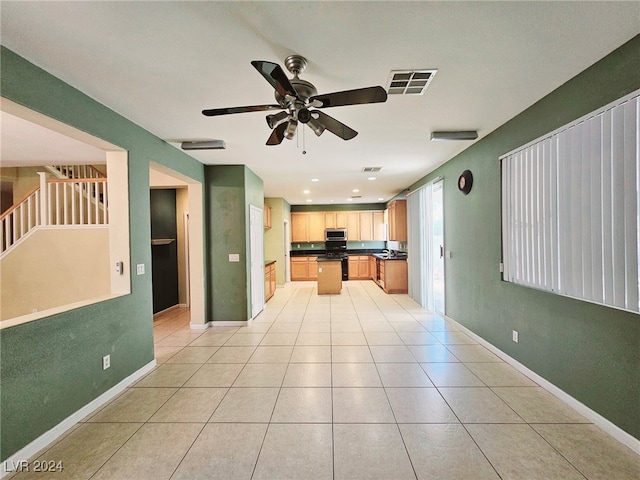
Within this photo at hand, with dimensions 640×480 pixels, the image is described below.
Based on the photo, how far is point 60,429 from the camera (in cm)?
202

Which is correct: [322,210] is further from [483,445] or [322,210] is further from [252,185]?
[483,445]

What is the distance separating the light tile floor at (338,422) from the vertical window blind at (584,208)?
39.5 inches

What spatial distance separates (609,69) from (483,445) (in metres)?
2.68

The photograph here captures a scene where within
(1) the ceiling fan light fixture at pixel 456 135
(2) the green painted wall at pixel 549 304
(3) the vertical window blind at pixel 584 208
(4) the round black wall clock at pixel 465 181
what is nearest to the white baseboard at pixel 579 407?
(2) the green painted wall at pixel 549 304

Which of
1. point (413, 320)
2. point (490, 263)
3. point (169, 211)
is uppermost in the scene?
point (169, 211)

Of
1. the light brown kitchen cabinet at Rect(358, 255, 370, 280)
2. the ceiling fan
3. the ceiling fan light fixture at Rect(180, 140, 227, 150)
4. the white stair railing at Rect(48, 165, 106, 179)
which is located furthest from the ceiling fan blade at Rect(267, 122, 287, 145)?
the light brown kitchen cabinet at Rect(358, 255, 370, 280)

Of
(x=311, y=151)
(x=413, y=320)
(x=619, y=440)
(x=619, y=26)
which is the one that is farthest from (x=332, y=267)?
(x=619, y=26)

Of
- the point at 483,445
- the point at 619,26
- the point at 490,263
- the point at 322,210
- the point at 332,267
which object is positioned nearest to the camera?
the point at 619,26

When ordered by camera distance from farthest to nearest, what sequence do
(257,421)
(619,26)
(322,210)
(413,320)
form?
(322,210) → (413,320) → (257,421) → (619,26)

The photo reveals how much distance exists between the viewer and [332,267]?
7031mm

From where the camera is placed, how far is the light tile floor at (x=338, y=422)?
168 centimetres

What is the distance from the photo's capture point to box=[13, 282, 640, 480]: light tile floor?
168cm

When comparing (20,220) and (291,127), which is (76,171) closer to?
(20,220)

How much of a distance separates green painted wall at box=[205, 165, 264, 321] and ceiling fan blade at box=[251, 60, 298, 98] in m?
3.08
